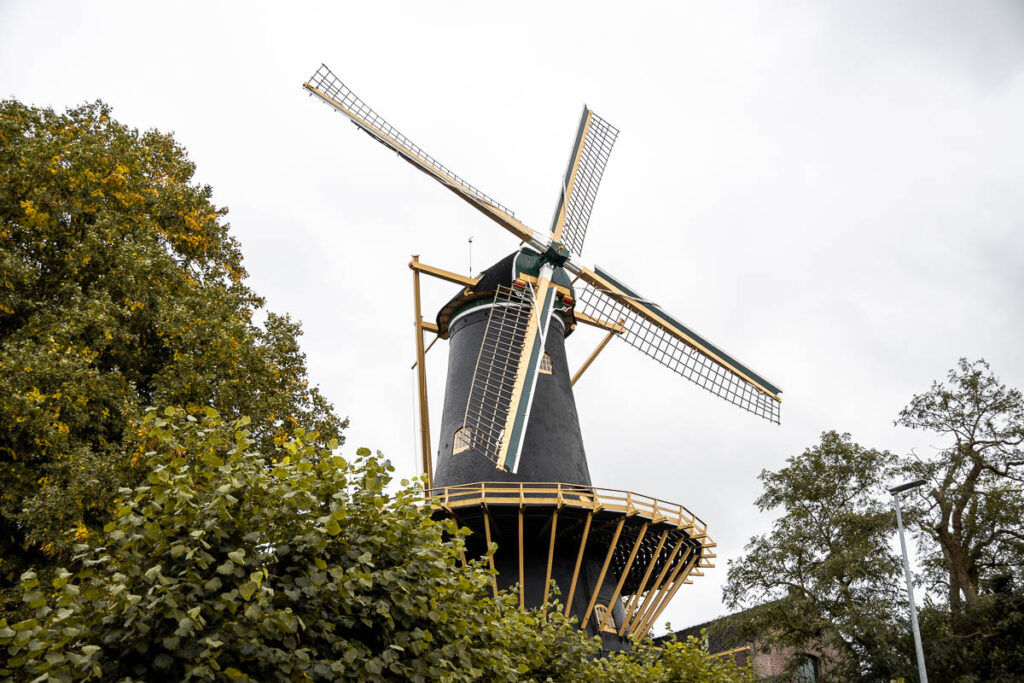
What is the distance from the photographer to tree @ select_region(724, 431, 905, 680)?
65.6 ft

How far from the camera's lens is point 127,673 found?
5.75 metres

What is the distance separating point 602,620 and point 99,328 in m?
→ 12.4

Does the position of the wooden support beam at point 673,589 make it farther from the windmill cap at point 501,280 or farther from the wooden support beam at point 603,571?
the windmill cap at point 501,280

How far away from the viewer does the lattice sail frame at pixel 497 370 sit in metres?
19.4

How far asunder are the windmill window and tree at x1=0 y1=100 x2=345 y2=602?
7883 mm

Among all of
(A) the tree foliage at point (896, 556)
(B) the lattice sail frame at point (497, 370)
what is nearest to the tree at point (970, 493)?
(A) the tree foliage at point (896, 556)

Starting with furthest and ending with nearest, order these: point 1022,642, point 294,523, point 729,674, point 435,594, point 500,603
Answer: point 1022,642 < point 729,674 < point 500,603 < point 435,594 < point 294,523

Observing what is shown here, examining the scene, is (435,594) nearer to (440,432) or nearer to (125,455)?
(125,455)

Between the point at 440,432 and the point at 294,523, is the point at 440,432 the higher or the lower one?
the higher one

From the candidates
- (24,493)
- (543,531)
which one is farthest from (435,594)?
(543,531)

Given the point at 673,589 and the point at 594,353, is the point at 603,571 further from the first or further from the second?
the point at 594,353

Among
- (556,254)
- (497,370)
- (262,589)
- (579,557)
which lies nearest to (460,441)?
(497,370)

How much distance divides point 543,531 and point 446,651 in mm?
11157

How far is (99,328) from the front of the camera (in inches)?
503
